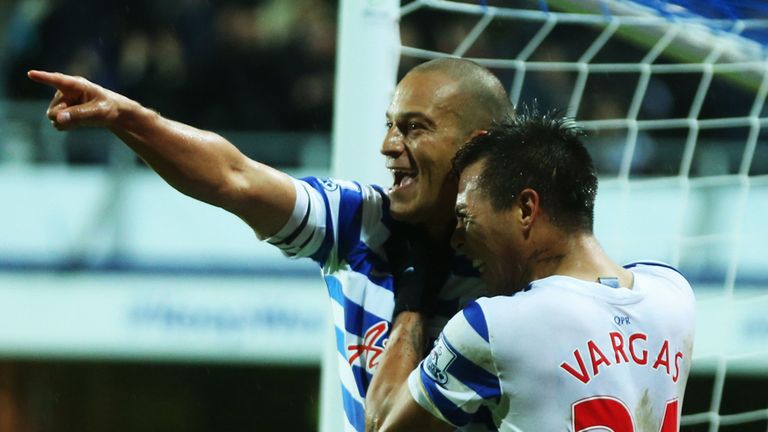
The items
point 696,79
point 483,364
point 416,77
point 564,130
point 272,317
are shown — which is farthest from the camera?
point 696,79

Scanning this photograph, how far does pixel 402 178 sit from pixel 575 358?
624mm

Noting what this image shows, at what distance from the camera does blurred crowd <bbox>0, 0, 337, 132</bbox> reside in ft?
27.8

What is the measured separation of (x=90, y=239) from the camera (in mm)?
7727

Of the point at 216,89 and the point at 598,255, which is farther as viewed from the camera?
the point at 216,89

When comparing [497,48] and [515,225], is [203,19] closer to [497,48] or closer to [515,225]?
[497,48]

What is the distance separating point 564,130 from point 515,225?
8.8 inches

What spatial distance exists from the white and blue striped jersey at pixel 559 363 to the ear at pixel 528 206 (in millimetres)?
112

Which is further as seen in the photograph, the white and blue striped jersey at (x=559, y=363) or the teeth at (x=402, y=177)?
the teeth at (x=402, y=177)

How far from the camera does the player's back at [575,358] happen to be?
215 cm

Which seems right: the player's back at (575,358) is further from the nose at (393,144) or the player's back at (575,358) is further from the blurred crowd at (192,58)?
the blurred crowd at (192,58)

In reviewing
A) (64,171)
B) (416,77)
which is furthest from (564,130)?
(64,171)

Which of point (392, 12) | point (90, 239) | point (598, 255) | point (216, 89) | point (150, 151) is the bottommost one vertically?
point (90, 239)

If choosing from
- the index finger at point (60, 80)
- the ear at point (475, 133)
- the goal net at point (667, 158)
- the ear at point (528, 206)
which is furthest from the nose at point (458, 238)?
the goal net at point (667, 158)

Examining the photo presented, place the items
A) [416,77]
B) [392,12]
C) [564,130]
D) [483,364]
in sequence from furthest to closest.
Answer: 1. [392,12]
2. [416,77]
3. [564,130]
4. [483,364]
